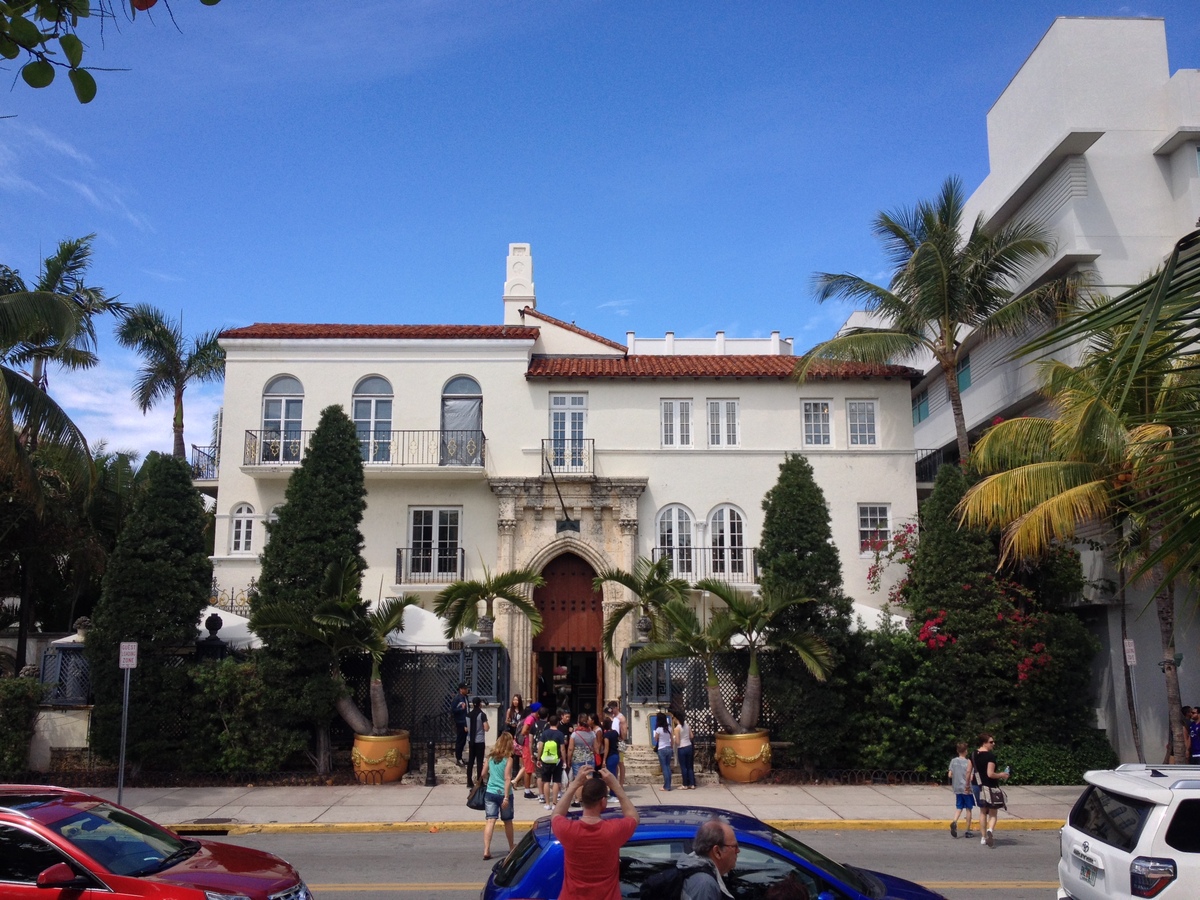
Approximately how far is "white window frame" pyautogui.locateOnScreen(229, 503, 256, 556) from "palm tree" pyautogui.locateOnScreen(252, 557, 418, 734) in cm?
738

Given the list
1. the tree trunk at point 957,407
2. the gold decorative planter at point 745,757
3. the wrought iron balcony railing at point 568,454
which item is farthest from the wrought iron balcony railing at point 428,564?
the tree trunk at point 957,407

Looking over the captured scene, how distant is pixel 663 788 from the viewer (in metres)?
17.9

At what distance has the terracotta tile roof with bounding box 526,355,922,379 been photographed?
25703 millimetres

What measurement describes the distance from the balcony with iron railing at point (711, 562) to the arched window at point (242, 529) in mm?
10589

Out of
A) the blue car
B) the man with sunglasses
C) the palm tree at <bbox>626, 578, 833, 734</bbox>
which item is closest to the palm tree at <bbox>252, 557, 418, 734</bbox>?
the palm tree at <bbox>626, 578, 833, 734</bbox>

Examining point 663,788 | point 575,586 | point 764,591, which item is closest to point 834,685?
point 764,591

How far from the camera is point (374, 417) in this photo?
2578cm

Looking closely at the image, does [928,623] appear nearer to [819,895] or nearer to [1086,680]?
[1086,680]

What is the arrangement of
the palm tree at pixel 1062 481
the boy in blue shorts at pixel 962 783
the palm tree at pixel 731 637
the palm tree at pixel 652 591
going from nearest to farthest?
the boy in blue shorts at pixel 962 783 < the palm tree at pixel 1062 481 < the palm tree at pixel 731 637 < the palm tree at pixel 652 591

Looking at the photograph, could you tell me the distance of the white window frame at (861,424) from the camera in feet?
84.6

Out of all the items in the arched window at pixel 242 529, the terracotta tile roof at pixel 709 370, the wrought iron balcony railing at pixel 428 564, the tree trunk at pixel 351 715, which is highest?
the terracotta tile roof at pixel 709 370

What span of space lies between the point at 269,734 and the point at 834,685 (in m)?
10.9

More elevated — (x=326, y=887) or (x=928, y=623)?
(x=928, y=623)

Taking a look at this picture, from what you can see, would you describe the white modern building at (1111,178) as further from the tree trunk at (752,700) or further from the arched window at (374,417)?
the arched window at (374,417)
